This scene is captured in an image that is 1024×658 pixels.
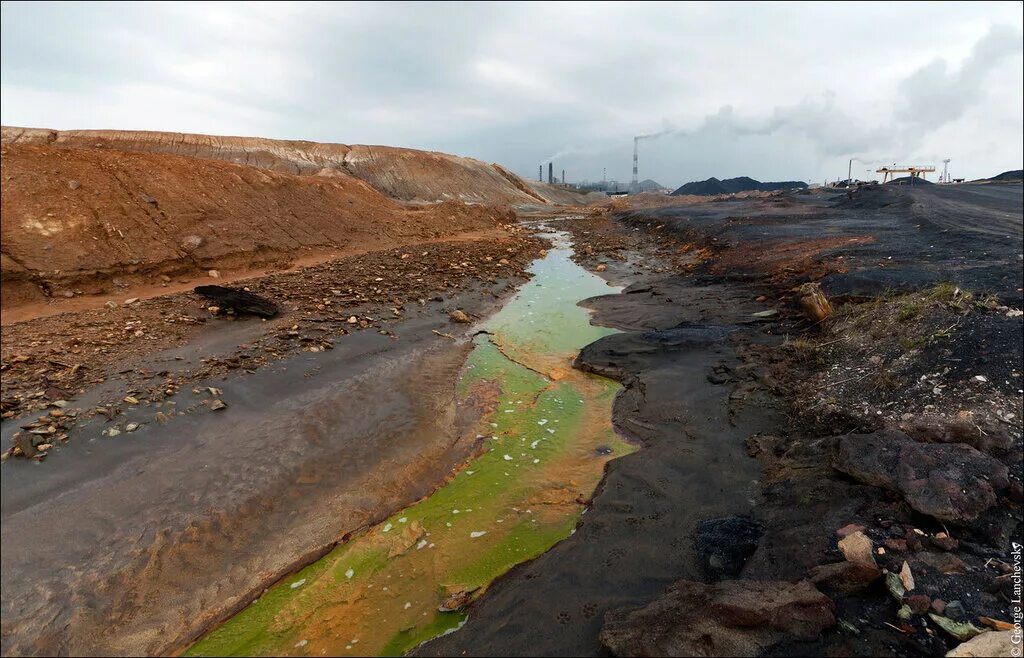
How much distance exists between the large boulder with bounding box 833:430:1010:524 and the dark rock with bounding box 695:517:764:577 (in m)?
1.17

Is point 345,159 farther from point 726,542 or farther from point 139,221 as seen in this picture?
point 726,542

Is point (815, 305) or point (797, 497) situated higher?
point (815, 305)

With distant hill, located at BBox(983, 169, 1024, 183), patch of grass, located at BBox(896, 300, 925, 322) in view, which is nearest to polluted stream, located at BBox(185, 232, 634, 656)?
patch of grass, located at BBox(896, 300, 925, 322)

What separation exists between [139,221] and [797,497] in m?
13.0

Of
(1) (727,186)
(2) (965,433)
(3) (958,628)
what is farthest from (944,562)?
(1) (727,186)

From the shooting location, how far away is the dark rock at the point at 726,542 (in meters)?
3.66

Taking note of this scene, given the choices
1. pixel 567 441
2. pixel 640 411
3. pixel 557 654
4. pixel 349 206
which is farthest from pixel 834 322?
pixel 349 206

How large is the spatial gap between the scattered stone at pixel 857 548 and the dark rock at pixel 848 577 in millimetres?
92

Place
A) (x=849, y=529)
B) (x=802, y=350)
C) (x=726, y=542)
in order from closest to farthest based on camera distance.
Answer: (x=849, y=529) → (x=726, y=542) → (x=802, y=350)

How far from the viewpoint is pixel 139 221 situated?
9.88 meters

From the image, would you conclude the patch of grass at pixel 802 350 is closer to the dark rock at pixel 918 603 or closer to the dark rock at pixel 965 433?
the dark rock at pixel 965 433

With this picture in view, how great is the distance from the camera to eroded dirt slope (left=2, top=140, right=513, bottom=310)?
7.56 meters

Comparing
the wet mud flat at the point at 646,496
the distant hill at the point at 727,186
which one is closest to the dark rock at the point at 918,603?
the wet mud flat at the point at 646,496

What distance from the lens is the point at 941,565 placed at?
3049 mm
